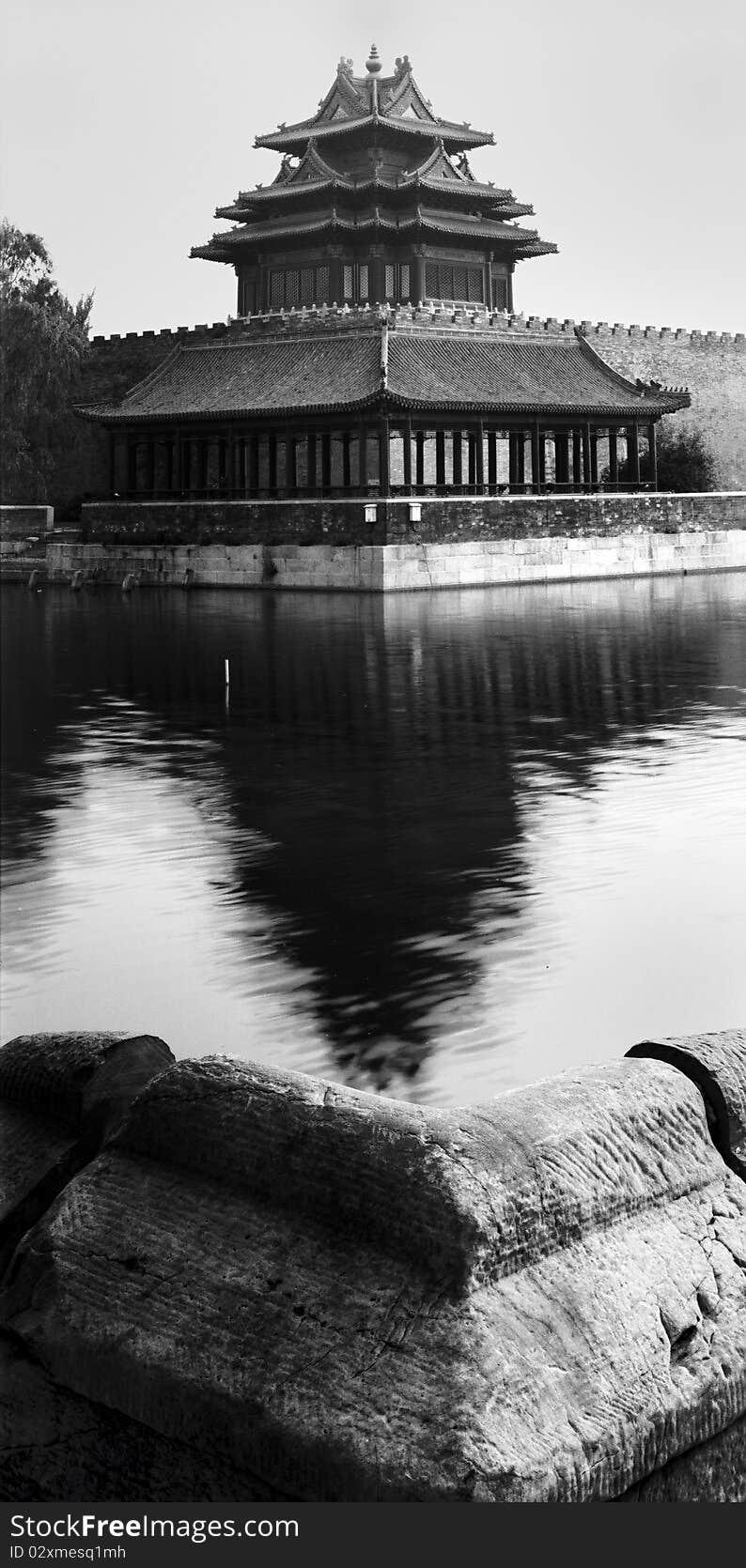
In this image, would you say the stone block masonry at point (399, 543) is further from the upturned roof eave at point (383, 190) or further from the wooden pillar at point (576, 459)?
the upturned roof eave at point (383, 190)

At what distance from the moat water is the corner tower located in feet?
66.0

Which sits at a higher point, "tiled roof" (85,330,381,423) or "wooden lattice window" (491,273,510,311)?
"wooden lattice window" (491,273,510,311)

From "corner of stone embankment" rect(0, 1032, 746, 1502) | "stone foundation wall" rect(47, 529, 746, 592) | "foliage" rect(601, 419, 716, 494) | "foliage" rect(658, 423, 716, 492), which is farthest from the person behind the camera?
"foliage" rect(658, 423, 716, 492)

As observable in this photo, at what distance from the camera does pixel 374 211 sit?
128 feet

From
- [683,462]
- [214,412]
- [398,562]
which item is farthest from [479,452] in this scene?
[683,462]

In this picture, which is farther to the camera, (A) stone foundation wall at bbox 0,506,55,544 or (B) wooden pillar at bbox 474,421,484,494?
(A) stone foundation wall at bbox 0,506,55,544

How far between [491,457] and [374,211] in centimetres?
666

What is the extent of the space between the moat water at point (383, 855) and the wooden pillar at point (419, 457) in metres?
14.1

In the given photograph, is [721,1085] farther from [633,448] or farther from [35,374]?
[35,374]

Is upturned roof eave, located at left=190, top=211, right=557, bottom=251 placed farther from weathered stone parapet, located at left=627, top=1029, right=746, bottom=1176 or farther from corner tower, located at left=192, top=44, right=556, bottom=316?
weathered stone parapet, located at left=627, top=1029, right=746, bottom=1176

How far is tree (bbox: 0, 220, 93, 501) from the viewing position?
1581 inches

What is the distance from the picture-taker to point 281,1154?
2611 mm

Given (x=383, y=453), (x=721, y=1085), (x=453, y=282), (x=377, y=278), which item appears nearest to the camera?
(x=721, y=1085)

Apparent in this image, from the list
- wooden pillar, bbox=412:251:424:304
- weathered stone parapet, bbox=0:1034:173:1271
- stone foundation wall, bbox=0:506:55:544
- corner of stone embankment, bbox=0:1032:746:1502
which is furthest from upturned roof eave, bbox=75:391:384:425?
corner of stone embankment, bbox=0:1032:746:1502
